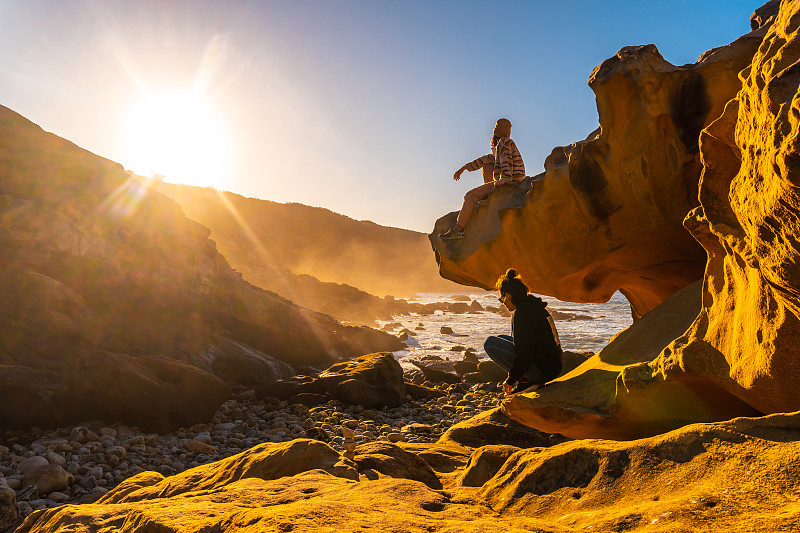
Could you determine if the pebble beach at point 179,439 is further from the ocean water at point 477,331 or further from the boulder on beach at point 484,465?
the ocean water at point 477,331

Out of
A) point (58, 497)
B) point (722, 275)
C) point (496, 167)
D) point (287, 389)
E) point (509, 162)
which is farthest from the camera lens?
point (287, 389)

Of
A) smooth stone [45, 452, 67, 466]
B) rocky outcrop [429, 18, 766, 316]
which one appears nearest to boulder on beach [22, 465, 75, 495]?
smooth stone [45, 452, 67, 466]

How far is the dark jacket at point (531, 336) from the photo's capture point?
166 inches

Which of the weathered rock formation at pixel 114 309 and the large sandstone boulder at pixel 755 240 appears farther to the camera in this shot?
the weathered rock formation at pixel 114 309

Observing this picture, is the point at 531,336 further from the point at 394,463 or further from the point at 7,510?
the point at 7,510

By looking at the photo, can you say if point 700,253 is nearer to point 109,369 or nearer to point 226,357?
point 109,369

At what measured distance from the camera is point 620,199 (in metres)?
5.89

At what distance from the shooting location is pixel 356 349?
17953 millimetres

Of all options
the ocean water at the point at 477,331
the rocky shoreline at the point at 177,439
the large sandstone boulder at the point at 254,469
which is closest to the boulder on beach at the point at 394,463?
the large sandstone boulder at the point at 254,469

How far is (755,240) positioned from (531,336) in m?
2.19

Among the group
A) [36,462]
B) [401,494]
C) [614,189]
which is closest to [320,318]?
[36,462]

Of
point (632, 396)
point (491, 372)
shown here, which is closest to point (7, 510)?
point (632, 396)

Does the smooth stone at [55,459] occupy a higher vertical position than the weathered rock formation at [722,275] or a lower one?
lower

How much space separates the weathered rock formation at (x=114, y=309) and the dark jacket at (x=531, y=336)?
273 inches
